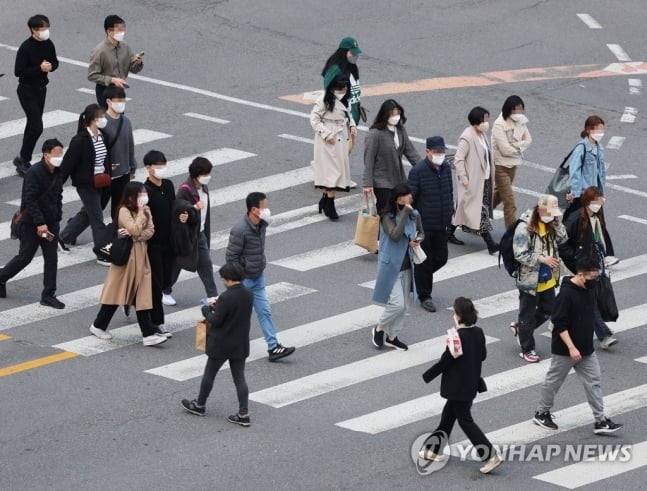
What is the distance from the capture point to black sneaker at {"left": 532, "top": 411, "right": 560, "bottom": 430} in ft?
45.9

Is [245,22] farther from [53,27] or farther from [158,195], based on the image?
[158,195]

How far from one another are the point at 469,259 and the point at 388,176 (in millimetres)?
1396

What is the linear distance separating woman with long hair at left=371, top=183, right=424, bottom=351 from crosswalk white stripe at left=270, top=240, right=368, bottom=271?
2318mm

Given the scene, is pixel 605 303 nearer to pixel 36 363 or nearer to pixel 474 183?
pixel 474 183

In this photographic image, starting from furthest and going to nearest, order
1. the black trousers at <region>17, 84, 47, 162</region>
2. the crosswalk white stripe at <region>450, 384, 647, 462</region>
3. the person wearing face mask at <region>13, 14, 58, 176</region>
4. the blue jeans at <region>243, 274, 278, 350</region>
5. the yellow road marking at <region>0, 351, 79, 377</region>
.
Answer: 1. the black trousers at <region>17, 84, 47, 162</region>
2. the person wearing face mask at <region>13, 14, 58, 176</region>
3. the blue jeans at <region>243, 274, 278, 350</region>
4. the yellow road marking at <region>0, 351, 79, 377</region>
5. the crosswalk white stripe at <region>450, 384, 647, 462</region>

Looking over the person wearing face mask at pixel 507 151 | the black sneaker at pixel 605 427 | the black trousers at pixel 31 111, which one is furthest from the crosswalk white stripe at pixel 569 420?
the black trousers at pixel 31 111

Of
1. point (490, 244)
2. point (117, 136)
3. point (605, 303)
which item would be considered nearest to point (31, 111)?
point (117, 136)

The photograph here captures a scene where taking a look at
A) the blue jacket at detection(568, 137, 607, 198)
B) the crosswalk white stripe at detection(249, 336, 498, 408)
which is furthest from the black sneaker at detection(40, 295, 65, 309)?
the blue jacket at detection(568, 137, 607, 198)

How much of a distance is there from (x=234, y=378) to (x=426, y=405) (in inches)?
73.3

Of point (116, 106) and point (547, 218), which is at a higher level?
point (116, 106)

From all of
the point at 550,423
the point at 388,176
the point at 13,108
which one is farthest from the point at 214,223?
the point at 550,423

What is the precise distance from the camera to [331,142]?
19.9 meters

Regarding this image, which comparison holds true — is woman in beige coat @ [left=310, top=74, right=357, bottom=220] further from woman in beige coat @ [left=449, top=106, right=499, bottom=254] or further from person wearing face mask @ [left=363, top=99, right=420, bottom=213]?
woman in beige coat @ [left=449, top=106, right=499, bottom=254]

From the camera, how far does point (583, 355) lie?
13836 millimetres
